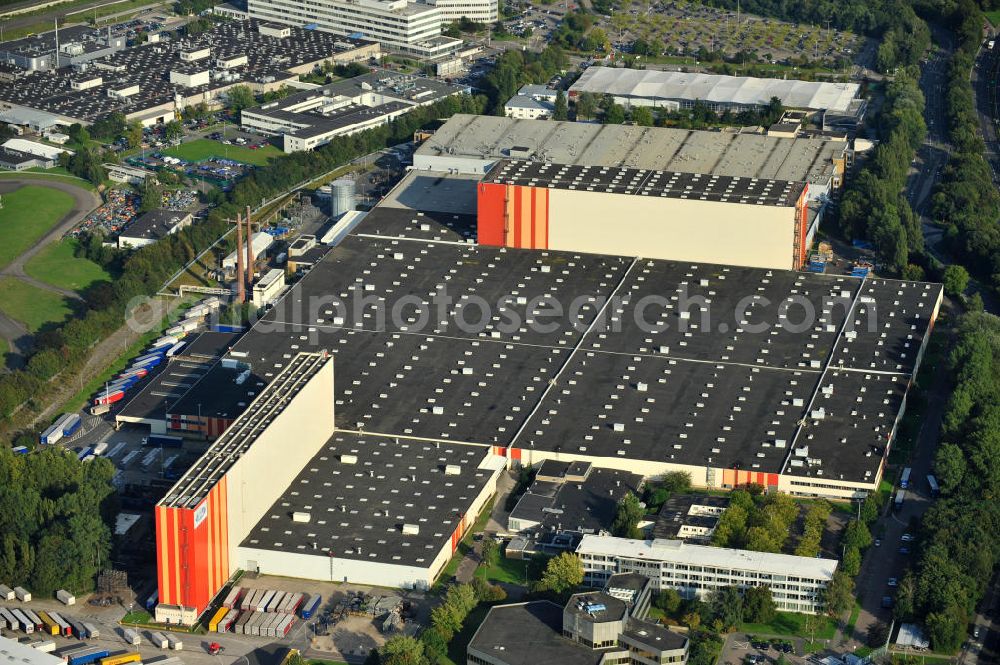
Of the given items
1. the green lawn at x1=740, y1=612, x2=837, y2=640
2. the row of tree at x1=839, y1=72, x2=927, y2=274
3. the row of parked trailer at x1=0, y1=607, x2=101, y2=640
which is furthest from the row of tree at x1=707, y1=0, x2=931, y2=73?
the row of parked trailer at x1=0, y1=607, x2=101, y2=640

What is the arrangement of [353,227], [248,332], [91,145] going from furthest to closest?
1. [91,145]
2. [353,227]
3. [248,332]

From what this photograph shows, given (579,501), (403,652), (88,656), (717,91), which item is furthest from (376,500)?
(717,91)

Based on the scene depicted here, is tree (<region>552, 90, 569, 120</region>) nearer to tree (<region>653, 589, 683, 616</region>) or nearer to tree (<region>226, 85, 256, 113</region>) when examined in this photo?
tree (<region>226, 85, 256, 113</region>)

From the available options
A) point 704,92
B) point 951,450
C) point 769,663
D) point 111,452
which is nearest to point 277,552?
point 111,452

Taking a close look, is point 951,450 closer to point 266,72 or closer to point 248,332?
point 248,332

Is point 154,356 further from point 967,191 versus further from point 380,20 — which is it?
point 380,20

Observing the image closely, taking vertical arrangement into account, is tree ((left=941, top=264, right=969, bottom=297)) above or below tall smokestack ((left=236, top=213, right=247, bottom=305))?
below
